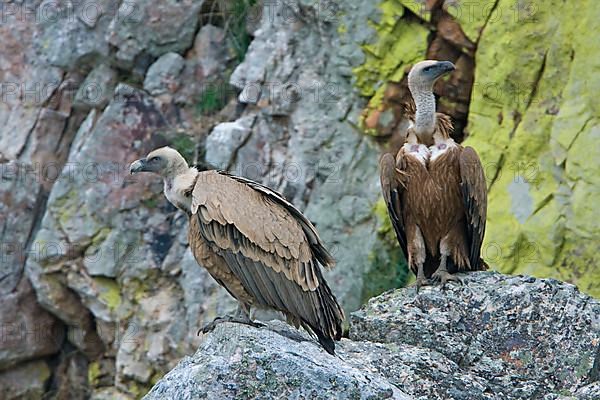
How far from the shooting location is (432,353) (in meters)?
6.77

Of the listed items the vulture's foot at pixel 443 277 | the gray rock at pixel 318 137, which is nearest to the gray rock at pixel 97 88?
the gray rock at pixel 318 137

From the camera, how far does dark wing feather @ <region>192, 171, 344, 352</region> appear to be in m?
6.52

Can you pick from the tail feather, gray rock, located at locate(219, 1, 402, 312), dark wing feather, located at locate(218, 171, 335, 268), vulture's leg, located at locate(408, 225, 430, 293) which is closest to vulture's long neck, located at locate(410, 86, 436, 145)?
vulture's leg, located at locate(408, 225, 430, 293)

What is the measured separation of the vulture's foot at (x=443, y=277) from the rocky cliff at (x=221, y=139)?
9.54 feet

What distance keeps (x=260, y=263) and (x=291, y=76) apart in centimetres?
558

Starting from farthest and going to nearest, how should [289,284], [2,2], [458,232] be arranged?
[2,2]
[458,232]
[289,284]

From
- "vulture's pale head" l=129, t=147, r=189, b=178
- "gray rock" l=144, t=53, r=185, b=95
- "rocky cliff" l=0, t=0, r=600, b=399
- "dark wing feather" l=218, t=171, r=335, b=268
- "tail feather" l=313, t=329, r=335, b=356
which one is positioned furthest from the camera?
"gray rock" l=144, t=53, r=185, b=95

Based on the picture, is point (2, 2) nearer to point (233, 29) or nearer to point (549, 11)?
point (233, 29)

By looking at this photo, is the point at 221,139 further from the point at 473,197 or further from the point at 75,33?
the point at 473,197

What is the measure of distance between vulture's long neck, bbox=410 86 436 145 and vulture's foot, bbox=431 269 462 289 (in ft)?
2.79

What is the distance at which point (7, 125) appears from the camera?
13062 millimetres

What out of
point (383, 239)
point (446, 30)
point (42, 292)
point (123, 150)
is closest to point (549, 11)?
point (446, 30)

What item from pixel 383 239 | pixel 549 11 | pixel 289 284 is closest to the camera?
pixel 289 284

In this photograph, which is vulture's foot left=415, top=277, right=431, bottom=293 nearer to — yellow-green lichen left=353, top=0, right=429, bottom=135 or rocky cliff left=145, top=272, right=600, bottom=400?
rocky cliff left=145, top=272, right=600, bottom=400
